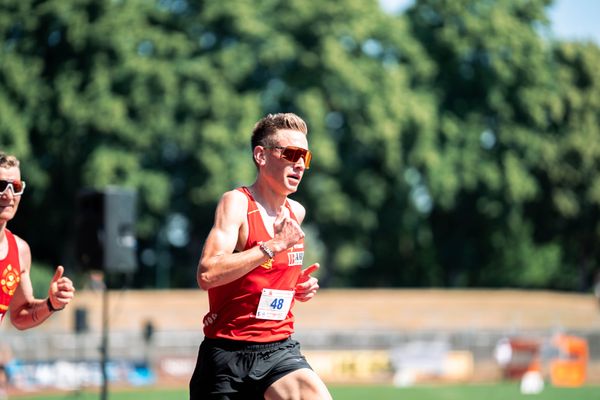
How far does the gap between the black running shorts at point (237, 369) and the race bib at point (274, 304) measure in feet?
0.56

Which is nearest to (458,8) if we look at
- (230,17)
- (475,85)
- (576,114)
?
(475,85)

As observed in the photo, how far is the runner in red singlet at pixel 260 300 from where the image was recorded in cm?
623

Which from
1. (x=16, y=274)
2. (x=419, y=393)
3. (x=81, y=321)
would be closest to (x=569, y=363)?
(x=419, y=393)

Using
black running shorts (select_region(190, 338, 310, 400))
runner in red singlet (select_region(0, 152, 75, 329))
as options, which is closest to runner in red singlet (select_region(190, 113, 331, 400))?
black running shorts (select_region(190, 338, 310, 400))

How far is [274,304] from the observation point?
6.29 m

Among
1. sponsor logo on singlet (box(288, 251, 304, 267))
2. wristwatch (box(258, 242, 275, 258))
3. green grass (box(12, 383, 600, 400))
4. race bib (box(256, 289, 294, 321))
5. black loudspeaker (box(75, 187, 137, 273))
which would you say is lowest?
green grass (box(12, 383, 600, 400))

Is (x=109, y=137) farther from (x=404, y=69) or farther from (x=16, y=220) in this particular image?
(x=404, y=69)

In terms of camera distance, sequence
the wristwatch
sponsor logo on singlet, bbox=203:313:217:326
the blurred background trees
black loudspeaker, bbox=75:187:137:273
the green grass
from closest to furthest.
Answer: the wristwatch
sponsor logo on singlet, bbox=203:313:217:326
black loudspeaker, bbox=75:187:137:273
the green grass
the blurred background trees

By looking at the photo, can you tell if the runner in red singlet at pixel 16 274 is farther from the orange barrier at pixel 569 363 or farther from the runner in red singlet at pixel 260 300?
the orange barrier at pixel 569 363

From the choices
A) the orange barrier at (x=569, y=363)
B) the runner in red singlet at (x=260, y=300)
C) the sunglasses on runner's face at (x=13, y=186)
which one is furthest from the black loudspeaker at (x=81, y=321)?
the runner in red singlet at (x=260, y=300)

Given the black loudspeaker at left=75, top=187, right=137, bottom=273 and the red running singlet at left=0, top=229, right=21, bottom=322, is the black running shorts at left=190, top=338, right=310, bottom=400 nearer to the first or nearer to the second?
the red running singlet at left=0, top=229, right=21, bottom=322

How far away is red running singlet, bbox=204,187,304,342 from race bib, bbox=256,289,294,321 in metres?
0.02

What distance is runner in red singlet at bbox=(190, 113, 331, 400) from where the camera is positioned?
6.23 meters

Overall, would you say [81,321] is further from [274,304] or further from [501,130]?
[501,130]
